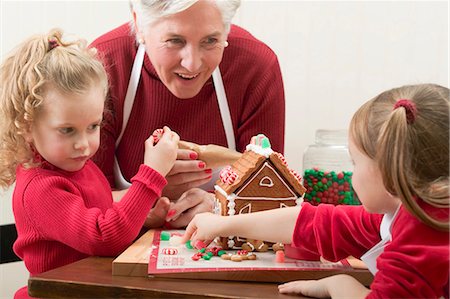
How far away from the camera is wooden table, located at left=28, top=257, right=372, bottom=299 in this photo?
3.41 ft

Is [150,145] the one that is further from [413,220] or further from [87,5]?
[87,5]

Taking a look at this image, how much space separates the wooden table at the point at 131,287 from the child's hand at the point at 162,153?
0.36 metres

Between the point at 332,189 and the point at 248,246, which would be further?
the point at 332,189

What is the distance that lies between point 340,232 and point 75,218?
0.52 metres

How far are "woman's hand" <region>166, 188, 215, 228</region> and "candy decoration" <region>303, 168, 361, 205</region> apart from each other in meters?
0.26

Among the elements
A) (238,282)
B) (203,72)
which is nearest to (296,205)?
(238,282)

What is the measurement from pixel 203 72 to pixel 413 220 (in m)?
0.86

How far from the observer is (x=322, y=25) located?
95.9 inches

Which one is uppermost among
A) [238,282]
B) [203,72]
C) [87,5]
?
[87,5]

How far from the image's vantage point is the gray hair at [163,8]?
59.7 inches

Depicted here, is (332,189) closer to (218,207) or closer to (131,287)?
(218,207)

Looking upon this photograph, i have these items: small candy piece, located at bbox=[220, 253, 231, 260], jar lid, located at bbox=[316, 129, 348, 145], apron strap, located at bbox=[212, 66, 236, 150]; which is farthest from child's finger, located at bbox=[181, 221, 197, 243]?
jar lid, located at bbox=[316, 129, 348, 145]

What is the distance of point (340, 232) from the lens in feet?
3.81

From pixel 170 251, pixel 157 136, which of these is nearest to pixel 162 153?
pixel 157 136
